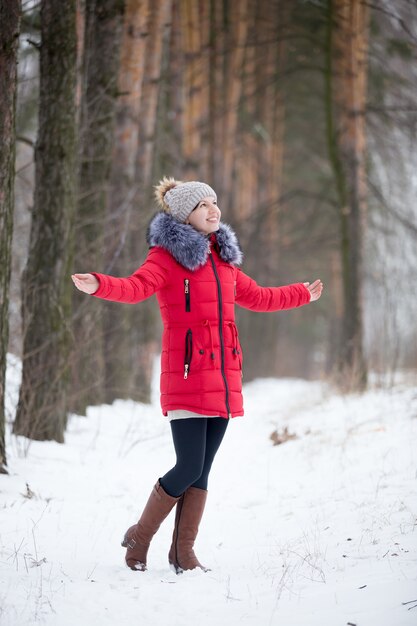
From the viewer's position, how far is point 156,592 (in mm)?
3150

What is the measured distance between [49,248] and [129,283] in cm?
269

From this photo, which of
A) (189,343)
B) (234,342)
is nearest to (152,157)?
(234,342)

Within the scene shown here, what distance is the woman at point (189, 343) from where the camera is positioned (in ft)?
10.9

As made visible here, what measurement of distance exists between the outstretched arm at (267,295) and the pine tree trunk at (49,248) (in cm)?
239

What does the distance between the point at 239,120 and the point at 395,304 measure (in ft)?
34.7

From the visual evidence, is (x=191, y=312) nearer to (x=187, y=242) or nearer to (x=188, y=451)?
(x=187, y=242)

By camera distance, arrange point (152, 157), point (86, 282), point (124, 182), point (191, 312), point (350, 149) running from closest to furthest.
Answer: point (86, 282) → point (191, 312) → point (124, 182) → point (152, 157) → point (350, 149)

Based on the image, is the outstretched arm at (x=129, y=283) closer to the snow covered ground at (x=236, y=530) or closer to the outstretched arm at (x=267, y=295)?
the outstretched arm at (x=267, y=295)

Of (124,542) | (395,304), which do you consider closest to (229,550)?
(124,542)

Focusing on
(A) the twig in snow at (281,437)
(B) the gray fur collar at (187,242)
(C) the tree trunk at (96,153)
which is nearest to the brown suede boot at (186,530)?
(B) the gray fur collar at (187,242)

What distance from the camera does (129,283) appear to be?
3256 mm

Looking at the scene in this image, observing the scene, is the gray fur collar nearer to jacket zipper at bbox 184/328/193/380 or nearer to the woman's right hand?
jacket zipper at bbox 184/328/193/380

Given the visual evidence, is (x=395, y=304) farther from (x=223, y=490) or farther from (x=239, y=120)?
(x=239, y=120)

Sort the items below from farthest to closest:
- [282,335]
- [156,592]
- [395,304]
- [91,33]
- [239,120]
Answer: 1. [282,335]
2. [239,120]
3. [395,304]
4. [91,33]
5. [156,592]
